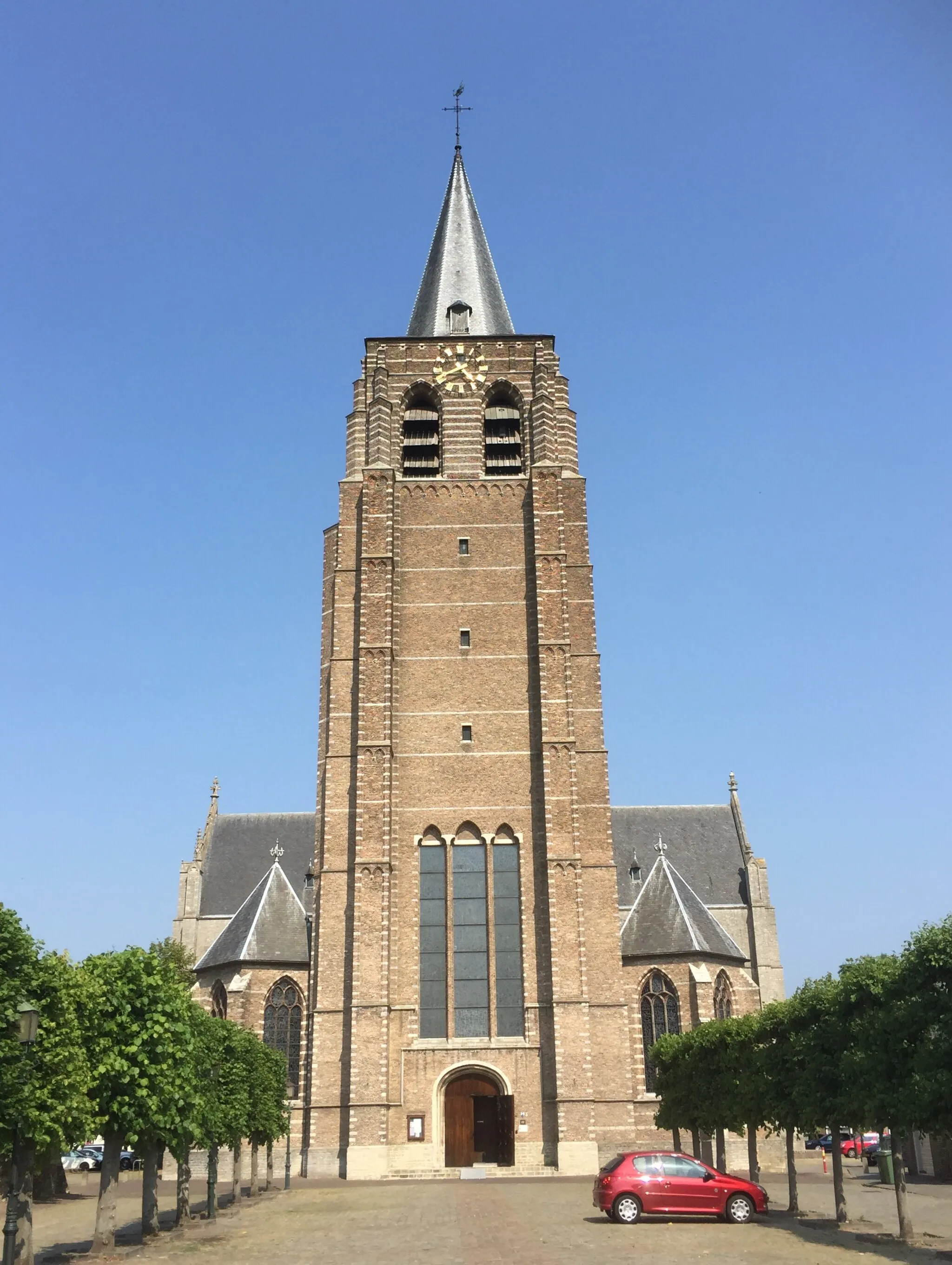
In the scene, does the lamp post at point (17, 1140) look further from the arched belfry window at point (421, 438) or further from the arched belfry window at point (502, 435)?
the arched belfry window at point (502, 435)

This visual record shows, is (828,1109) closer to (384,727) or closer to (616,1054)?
(616,1054)

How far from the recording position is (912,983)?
18344 millimetres

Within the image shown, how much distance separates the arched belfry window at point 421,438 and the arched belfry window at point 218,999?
1971 centimetres

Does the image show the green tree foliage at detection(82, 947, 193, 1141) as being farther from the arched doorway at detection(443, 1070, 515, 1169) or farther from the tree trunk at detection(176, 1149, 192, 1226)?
the arched doorway at detection(443, 1070, 515, 1169)

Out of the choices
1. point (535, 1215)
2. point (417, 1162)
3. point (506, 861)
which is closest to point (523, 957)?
point (506, 861)

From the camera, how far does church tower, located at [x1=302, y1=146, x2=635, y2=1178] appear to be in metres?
33.3

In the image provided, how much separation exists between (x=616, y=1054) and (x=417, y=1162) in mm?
6635

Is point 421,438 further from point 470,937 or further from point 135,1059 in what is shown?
point 135,1059

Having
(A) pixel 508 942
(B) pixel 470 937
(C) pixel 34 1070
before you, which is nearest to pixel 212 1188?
(C) pixel 34 1070

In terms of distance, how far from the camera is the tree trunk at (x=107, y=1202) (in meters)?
17.7

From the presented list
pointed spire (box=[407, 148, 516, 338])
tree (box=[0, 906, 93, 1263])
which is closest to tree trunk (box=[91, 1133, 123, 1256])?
tree (box=[0, 906, 93, 1263])

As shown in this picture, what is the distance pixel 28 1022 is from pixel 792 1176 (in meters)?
16.4

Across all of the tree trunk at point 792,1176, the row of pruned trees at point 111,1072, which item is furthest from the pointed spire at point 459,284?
the tree trunk at point 792,1176

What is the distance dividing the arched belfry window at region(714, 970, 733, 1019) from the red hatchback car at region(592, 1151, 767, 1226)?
18130 millimetres
